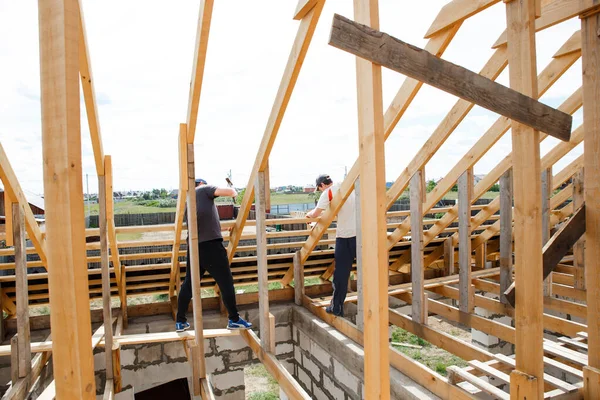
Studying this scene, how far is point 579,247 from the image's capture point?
4.56 metres

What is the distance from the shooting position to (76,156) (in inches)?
47.3

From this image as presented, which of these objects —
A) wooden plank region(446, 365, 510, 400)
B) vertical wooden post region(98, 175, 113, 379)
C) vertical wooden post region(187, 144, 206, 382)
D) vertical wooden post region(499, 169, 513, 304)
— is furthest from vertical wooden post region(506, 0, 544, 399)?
vertical wooden post region(98, 175, 113, 379)

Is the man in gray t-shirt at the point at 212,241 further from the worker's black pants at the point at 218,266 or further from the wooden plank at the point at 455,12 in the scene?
the wooden plank at the point at 455,12

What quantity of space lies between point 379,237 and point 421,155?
2681mm

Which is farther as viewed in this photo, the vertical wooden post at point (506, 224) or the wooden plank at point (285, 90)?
the vertical wooden post at point (506, 224)

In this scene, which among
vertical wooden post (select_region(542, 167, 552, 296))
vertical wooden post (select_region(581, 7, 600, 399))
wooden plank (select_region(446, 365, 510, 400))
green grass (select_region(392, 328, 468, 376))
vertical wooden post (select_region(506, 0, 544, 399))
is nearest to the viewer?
vertical wooden post (select_region(506, 0, 544, 399))

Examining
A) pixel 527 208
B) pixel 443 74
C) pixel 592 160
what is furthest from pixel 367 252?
pixel 592 160

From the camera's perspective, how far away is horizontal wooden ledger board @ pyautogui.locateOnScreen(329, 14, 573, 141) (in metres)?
1.32

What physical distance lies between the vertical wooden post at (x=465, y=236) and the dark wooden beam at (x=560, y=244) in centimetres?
200

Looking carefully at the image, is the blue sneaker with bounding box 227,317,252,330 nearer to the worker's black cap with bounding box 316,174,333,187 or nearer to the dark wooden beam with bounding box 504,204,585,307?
the worker's black cap with bounding box 316,174,333,187

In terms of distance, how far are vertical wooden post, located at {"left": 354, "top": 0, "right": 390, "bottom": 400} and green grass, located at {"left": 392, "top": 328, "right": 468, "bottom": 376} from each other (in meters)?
4.74

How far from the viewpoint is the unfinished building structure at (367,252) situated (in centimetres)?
122

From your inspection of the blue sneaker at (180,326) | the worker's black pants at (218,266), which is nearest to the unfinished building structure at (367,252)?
the blue sneaker at (180,326)

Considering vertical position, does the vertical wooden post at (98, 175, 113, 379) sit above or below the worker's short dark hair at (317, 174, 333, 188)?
below
